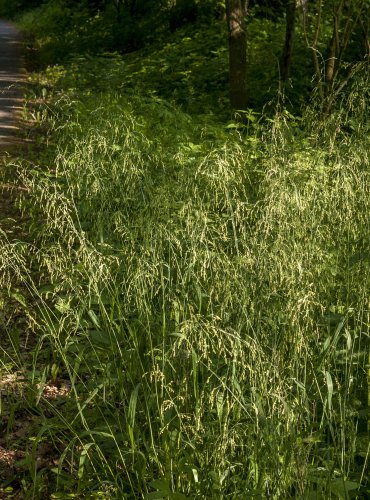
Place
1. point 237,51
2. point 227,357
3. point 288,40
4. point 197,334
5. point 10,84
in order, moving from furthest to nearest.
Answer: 1. point 10,84
2. point 288,40
3. point 237,51
4. point 227,357
5. point 197,334

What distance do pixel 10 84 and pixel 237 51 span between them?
17.8 feet

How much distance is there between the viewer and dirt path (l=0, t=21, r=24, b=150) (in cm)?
1155

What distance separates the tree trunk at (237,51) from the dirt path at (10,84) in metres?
2.98

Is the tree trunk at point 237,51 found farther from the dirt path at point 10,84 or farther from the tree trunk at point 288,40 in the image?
the dirt path at point 10,84

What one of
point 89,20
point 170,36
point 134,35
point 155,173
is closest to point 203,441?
point 155,173

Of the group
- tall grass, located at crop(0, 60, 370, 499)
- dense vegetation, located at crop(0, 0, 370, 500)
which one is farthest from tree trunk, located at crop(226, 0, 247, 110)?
→ tall grass, located at crop(0, 60, 370, 499)

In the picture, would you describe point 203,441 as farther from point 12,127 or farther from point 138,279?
point 12,127

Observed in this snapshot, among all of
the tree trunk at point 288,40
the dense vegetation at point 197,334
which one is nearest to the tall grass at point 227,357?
the dense vegetation at point 197,334

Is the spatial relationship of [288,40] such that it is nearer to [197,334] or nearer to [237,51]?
[237,51]

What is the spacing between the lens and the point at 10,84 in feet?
52.2

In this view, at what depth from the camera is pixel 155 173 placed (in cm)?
591

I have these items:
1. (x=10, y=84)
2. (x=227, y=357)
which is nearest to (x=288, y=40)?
(x=10, y=84)

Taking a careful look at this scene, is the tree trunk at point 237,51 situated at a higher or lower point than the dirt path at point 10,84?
higher

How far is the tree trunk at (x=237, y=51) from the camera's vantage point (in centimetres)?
1184
